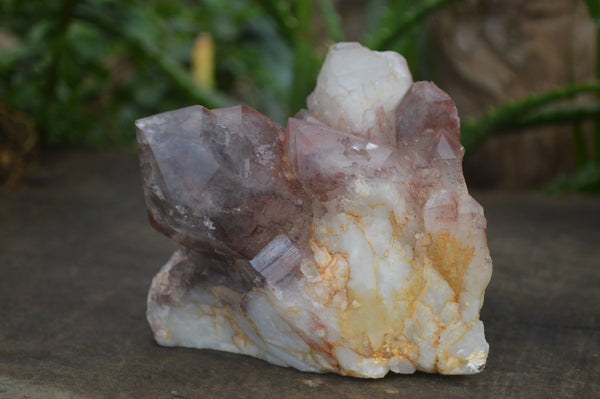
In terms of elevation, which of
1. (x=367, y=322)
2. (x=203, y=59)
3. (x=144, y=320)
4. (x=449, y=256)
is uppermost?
(x=203, y=59)

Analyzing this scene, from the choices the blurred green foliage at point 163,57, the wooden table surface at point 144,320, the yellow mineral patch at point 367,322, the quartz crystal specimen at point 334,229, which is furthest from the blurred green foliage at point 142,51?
the yellow mineral patch at point 367,322

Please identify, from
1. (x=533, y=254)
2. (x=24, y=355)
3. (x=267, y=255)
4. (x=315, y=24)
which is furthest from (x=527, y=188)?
(x=24, y=355)

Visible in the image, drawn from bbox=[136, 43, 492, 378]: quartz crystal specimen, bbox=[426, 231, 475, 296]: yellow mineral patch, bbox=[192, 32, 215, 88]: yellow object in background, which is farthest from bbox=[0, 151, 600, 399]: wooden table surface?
bbox=[192, 32, 215, 88]: yellow object in background

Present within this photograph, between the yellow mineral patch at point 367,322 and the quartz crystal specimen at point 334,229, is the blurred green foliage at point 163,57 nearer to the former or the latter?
the quartz crystal specimen at point 334,229

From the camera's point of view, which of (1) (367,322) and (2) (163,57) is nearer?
(1) (367,322)

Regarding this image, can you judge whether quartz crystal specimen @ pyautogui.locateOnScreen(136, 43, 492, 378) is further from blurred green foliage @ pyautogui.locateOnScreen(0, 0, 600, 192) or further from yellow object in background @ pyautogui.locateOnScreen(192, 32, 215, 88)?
yellow object in background @ pyautogui.locateOnScreen(192, 32, 215, 88)

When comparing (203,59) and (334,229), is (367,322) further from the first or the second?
(203,59)

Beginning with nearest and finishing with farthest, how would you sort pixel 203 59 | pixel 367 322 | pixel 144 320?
pixel 367 322 → pixel 144 320 → pixel 203 59

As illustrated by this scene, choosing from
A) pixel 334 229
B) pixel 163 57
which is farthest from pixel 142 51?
pixel 334 229
